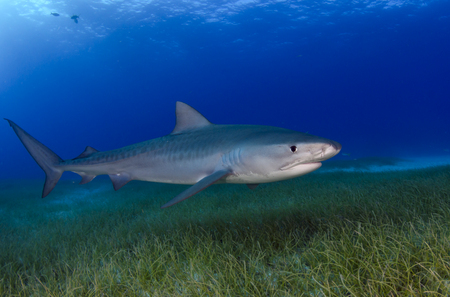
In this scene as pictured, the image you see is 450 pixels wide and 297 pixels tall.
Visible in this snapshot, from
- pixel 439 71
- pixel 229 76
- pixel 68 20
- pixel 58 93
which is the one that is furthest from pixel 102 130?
pixel 439 71

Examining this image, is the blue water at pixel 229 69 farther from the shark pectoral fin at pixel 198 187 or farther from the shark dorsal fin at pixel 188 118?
the shark pectoral fin at pixel 198 187

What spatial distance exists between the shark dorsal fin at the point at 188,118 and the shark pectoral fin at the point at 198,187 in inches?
57.3

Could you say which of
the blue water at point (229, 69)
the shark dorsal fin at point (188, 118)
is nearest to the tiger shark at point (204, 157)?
the shark dorsal fin at point (188, 118)

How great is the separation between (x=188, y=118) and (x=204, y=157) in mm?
1273

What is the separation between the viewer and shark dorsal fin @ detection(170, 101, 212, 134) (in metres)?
4.49

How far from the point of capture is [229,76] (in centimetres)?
12125

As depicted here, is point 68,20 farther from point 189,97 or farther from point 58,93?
point 58,93

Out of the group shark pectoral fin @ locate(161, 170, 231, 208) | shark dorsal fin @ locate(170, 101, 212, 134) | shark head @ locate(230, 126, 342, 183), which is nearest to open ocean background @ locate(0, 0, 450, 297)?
shark pectoral fin @ locate(161, 170, 231, 208)

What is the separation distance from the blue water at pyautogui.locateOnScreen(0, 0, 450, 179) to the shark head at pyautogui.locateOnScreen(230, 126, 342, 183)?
49.1 metres

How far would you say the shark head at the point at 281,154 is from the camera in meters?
Result: 2.60

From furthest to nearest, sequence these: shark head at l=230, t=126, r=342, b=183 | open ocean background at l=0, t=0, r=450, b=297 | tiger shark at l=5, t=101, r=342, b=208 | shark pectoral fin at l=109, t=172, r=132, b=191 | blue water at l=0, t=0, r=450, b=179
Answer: blue water at l=0, t=0, r=450, b=179 → shark pectoral fin at l=109, t=172, r=132, b=191 → tiger shark at l=5, t=101, r=342, b=208 → shark head at l=230, t=126, r=342, b=183 → open ocean background at l=0, t=0, r=450, b=297

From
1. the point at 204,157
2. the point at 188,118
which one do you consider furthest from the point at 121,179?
the point at 204,157

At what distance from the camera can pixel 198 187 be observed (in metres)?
2.96

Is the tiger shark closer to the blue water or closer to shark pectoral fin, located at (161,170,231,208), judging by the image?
shark pectoral fin, located at (161,170,231,208)
